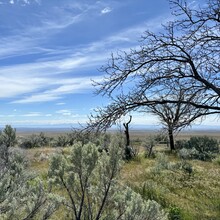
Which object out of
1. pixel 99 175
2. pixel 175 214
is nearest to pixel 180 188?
pixel 175 214

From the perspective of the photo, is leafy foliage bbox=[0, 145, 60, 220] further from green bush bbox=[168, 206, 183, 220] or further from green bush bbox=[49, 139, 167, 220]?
green bush bbox=[168, 206, 183, 220]

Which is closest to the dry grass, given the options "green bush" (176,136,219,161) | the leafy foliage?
the leafy foliage

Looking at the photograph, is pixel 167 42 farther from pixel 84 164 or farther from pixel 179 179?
pixel 179 179

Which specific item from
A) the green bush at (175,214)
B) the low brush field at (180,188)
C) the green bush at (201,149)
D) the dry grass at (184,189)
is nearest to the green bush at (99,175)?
the low brush field at (180,188)

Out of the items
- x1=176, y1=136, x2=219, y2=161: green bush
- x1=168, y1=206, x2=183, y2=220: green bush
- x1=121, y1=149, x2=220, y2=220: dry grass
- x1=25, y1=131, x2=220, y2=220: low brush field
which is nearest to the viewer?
x1=168, y1=206, x2=183, y2=220: green bush

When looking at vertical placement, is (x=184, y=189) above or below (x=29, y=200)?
below

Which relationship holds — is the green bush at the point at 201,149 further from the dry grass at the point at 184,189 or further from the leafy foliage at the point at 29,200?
the leafy foliage at the point at 29,200

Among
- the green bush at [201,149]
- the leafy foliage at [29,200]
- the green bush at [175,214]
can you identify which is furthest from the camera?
the green bush at [201,149]

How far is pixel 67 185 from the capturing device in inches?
255

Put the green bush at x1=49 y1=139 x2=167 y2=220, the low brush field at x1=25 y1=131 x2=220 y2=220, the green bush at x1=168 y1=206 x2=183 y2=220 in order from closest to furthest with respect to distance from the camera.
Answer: the green bush at x1=49 y1=139 x2=167 y2=220
the green bush at x1=168 y1=206 x2=183 y2=220
the low brush field at x1=25 y1=131 x2=220 y2=220

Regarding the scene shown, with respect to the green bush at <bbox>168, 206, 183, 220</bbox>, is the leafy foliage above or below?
above

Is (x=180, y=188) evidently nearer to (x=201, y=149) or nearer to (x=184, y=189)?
(x=184, y=189)

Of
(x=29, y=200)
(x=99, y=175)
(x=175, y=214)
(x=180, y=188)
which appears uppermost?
(x=99, y=175)

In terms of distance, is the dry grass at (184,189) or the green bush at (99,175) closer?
the green bush at (99,175)
